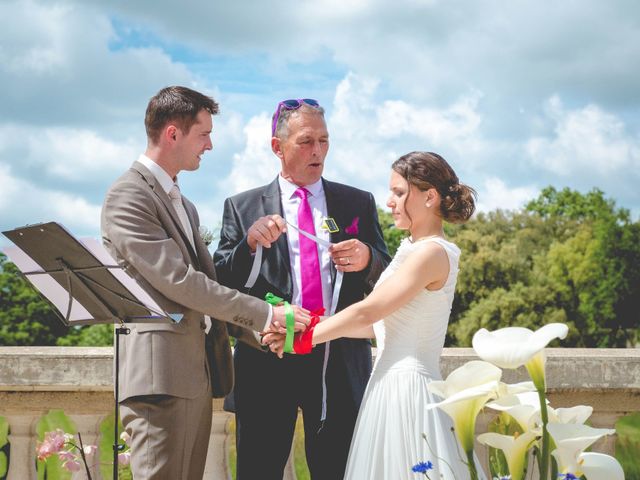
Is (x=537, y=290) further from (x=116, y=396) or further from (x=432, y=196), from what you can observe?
(x=116, y=396)

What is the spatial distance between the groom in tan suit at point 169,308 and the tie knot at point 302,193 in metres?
0.65

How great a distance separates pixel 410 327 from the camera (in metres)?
4.45

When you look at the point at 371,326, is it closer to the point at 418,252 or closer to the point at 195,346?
the point at 418,252

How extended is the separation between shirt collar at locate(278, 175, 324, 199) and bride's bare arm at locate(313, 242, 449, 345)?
962 mm

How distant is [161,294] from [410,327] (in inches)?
48.5

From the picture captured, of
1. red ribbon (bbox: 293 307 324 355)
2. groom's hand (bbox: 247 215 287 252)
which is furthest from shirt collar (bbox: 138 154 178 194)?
red ribbon (bbox: 293 307 324 355)

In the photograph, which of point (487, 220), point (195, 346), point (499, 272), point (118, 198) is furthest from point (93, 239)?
point (487, 220)

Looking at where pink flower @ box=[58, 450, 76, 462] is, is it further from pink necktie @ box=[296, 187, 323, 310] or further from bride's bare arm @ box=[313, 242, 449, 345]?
bride's bare arm @ box=[313, 242, 449, 345]

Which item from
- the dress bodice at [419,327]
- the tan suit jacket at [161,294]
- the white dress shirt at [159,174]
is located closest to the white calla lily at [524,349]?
the dress bodice at [419,327]

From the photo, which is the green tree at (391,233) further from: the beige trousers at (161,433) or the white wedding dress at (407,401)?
the beige trousers at (161,433)

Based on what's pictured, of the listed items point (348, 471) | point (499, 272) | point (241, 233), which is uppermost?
point (499, 272)

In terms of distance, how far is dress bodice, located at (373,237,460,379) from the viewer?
4.43m

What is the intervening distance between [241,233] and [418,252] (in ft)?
3.90

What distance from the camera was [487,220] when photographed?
54.9 metres
